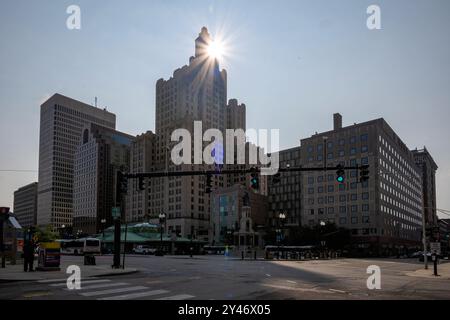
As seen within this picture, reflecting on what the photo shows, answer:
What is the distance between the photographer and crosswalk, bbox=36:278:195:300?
1653 cm

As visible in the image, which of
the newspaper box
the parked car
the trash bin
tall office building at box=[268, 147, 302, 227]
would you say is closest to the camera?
the newspaper box

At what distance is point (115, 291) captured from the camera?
59.6ft

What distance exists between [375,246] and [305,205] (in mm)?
24959

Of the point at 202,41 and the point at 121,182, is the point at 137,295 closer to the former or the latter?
the point at 121,182

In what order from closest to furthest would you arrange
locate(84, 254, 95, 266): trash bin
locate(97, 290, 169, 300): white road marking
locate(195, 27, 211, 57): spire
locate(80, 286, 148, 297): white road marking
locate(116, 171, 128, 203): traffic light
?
locate(97, 290, 169, 300): white road marking
locate(80, 286, 148, 297): white road marking
locate(116, 171, 128, 203): traffic light
locate(84, 254, 95, 266): trash bin
locate(195, 27, 211, 57): spire

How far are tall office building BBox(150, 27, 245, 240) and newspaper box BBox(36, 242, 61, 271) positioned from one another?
13126 cm

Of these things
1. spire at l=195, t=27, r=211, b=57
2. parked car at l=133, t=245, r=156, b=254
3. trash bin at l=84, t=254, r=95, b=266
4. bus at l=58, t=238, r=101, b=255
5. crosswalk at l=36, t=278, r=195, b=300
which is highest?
spire at l=195, t=27, r=211, b=57

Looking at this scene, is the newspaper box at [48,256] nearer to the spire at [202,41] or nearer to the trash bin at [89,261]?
the trash bin at [89,261]

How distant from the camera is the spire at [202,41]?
18725 centimetres

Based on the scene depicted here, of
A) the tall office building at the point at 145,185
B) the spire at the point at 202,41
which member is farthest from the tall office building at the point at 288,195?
the spire at the point at 202,41

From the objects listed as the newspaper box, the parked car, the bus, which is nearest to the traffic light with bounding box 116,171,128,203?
the newspaper box

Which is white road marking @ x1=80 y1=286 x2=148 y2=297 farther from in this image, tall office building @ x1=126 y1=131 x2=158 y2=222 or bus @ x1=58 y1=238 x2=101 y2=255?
tall office building @ x1=126 y1=131 x2=158 y2=222
